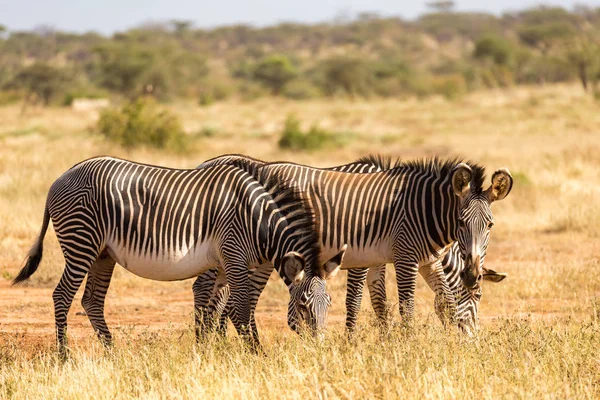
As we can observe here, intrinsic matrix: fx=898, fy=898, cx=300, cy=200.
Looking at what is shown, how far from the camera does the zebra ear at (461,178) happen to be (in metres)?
6.85

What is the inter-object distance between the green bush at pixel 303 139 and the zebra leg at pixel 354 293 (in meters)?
15.5

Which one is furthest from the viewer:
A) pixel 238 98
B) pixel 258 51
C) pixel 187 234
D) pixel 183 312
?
pixel 258 51

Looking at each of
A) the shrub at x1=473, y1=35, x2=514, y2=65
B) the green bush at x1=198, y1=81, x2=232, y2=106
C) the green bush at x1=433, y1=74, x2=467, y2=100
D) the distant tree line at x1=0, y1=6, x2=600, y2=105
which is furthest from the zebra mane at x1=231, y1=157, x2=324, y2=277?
the shrub at x1=473, y1=35, x2=514, y2=65

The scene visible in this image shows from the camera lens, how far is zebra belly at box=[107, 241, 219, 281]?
7230 millimetres

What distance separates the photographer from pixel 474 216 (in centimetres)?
680

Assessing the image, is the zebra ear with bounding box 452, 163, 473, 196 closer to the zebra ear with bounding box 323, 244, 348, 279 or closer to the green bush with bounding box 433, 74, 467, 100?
the zebra ear with bounding box 323, 244, 348, 279

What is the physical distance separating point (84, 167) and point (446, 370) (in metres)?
3.64

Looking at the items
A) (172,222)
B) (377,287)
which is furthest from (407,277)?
(172,222)

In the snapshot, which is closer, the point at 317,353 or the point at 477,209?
the point at 317,353

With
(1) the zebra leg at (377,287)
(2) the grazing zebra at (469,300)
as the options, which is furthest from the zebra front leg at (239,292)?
(2) the grazing zebra at (469,300)

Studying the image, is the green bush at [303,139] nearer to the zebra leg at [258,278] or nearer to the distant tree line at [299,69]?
the distant tree line at [299,69]

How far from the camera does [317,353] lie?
228 inches

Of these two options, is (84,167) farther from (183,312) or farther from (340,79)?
(340,79)

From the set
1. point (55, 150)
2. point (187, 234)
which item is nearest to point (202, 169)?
point (187, 234)
